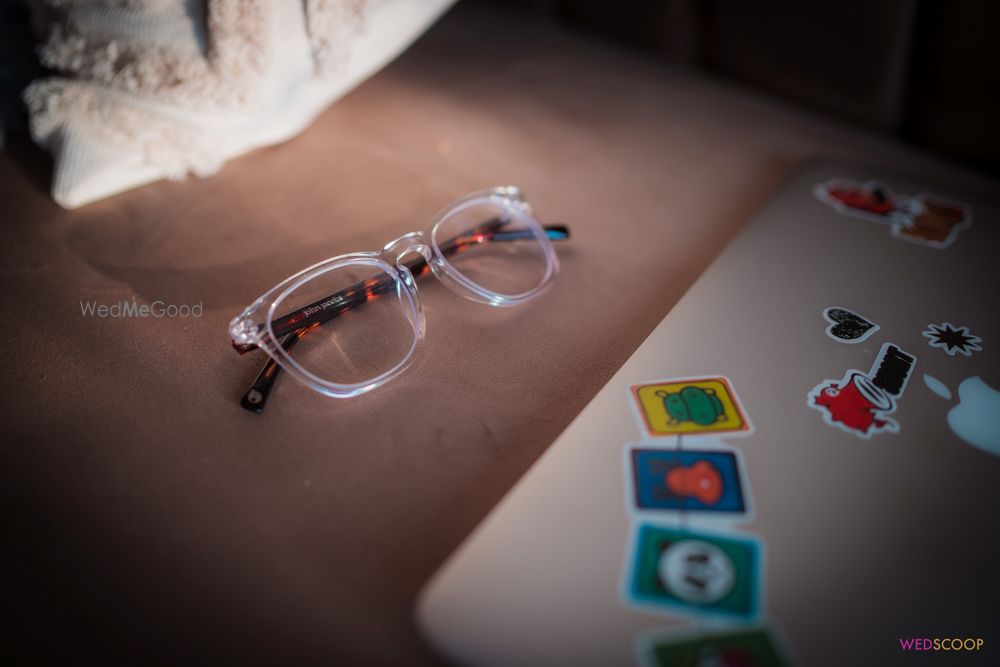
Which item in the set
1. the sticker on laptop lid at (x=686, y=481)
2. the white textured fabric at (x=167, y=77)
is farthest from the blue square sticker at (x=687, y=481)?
the white textured fabric at (x=167, y=77)

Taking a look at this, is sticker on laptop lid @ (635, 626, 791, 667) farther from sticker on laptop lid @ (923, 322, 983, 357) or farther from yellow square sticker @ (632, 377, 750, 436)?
sticker on laptop lid @ (923, 322, 983, 357)

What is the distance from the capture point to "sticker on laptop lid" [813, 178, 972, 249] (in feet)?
2.23

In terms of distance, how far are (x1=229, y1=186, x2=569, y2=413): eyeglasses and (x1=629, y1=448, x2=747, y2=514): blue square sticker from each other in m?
0.21

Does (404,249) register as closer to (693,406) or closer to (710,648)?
(693,406)

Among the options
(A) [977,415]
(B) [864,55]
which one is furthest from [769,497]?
(B) [864,55]

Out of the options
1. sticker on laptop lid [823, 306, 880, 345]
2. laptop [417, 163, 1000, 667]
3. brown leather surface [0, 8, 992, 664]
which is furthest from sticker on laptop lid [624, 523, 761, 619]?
sticker on laptop lid [823, 306, 880, 345]

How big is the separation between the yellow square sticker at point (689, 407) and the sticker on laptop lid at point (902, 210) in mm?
294

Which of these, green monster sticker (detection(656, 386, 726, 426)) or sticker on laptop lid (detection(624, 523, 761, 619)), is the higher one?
green monster sticker (detection(656, 386, 726, 426))

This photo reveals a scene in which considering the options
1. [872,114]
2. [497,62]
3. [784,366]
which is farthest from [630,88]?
[784,366]

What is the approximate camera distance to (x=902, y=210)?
27.9 inches

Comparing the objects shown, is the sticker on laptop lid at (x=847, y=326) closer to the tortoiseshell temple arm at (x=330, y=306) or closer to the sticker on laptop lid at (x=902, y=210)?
the sticker on laptop lid at (x=902, y=210)

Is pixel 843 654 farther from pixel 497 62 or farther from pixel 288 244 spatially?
pixel 497 62

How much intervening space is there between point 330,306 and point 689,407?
30 centimetres

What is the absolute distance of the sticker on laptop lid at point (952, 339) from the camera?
1.87ft
